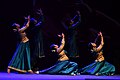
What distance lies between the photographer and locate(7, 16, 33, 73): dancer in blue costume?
781 centimetres

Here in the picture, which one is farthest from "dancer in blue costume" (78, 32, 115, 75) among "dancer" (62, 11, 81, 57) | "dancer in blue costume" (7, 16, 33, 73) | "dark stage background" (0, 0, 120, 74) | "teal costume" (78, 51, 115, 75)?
"dancer in blue costume" (7, 16, 33, 73)

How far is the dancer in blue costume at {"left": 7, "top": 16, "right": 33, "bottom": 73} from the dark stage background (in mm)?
638

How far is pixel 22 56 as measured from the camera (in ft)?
25.8

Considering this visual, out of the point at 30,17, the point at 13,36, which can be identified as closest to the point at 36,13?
the point at 30,17

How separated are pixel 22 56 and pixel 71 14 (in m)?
2.11

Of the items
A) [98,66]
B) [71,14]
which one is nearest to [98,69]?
[98,66]

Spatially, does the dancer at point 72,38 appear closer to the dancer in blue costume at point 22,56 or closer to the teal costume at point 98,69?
the teal costume at point 98,69

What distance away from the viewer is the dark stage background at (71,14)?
8430mm

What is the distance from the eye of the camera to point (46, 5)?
29.1 ft

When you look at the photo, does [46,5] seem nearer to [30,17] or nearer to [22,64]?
[30,17]

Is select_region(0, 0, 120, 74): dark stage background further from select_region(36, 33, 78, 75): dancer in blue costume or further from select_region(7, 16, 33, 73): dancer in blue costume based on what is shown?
select_region(7, 16, 33, 73): dancer in blue costume

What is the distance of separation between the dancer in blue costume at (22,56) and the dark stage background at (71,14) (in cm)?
64

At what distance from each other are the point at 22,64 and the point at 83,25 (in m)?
2.37

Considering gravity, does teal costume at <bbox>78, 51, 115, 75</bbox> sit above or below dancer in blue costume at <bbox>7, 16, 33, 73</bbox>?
below
